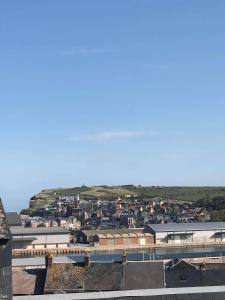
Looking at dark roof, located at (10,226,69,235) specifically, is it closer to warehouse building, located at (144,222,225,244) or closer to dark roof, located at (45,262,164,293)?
warehouse building, located at (144,222,225,244)

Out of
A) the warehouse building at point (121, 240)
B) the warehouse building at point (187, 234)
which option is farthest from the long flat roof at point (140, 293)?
the warehouse building at point (187, 234)

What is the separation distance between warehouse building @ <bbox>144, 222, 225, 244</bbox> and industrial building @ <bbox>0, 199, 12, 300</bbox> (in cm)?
9332

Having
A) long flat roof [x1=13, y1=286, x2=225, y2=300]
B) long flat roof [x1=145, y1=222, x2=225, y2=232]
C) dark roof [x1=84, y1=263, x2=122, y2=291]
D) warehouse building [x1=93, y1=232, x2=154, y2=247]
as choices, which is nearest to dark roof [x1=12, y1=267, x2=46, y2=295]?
dark roof [x1=84, y1=263, x2=122, y2=291]

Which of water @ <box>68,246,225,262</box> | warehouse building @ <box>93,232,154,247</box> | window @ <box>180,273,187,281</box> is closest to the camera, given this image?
window @ <box>180,273,187,281</box>

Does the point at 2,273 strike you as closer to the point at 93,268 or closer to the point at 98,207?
the point at 93,268

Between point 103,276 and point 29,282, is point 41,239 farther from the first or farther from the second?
point 103,276

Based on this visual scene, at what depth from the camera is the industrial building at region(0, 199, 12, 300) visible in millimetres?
10992

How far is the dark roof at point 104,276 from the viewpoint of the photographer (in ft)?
93.2

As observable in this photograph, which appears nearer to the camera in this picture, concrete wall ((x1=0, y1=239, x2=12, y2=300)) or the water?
concrete wall ((x1=0, y1=239, x2=12, y2=300))

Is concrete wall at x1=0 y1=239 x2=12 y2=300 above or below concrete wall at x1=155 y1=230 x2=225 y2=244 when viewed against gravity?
above

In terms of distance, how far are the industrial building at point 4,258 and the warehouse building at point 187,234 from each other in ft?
306

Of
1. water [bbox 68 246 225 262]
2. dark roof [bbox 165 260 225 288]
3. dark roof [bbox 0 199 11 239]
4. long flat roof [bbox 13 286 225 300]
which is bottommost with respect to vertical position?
water [bbox 68 246 225 262]

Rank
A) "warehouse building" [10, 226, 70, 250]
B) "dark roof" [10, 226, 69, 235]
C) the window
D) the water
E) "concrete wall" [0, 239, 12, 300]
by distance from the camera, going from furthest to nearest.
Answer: "dark roof" [10, 226, 69, 235]
"warehouse building" [10, 226, 70, 250]
the water
the window
"concrete wall" [0, 239, 12, 300]

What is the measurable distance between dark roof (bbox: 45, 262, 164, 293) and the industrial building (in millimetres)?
17028
